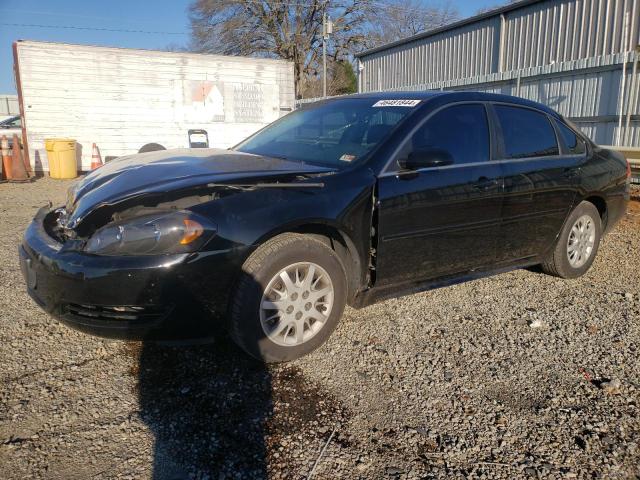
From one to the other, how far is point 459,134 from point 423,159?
65cm

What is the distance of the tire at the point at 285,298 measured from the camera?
9.34 feet

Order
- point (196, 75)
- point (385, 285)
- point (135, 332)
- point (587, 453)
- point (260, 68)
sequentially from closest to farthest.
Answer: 1. point (587, 453)
2. point (135, 332)
3. point (385, 285)
4. point (196, 75)
5. point (260, 68)

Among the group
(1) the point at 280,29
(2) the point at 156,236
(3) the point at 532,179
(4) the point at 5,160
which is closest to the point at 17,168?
(4) the point at 5,160

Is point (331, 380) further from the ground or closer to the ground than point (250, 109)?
closer to the ground

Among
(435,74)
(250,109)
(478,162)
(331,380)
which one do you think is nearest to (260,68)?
(250,109)

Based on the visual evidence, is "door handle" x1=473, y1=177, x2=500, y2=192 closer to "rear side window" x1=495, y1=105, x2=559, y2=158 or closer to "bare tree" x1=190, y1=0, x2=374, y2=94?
"rear side window" x1=495, y1=105, x2=559, y2=158

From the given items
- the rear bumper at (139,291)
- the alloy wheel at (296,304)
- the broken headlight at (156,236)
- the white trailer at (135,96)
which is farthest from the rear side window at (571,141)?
the white trailer at (135,96)

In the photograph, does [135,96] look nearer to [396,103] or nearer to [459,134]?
[396,103]

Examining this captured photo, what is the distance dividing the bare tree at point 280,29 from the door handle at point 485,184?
3322 cm

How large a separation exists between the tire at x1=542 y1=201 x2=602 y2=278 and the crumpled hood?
8.16 ft

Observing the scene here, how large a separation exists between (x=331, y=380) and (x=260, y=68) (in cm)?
1447

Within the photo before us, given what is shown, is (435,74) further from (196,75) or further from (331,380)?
(331,380)

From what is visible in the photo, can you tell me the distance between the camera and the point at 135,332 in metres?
2.71

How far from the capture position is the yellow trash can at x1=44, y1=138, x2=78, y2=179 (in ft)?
41.6
